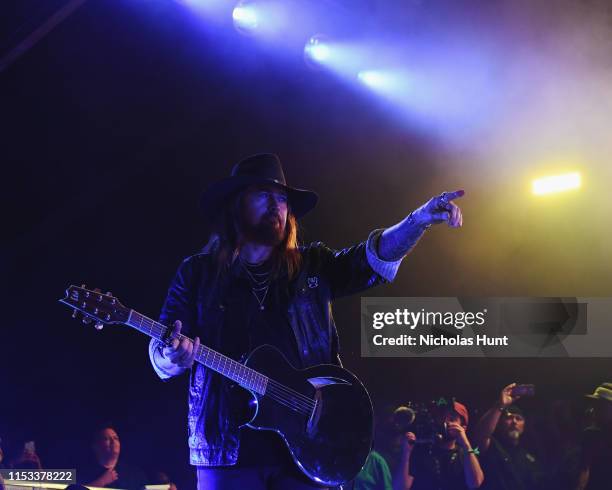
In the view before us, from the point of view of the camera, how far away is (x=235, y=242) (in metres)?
2.46

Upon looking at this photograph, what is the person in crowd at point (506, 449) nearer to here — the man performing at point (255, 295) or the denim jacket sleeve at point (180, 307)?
the man performing at point (255, 295)

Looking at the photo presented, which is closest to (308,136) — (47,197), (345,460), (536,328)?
(47,197)

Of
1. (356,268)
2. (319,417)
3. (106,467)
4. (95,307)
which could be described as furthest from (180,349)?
(106,467)

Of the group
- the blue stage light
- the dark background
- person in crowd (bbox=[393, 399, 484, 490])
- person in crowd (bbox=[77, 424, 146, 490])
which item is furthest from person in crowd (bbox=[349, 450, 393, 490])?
the blue stage light

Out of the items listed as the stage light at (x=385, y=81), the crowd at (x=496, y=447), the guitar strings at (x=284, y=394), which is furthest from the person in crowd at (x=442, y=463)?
the guitar strings at (x=284, y=394)

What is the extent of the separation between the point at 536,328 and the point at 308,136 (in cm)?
285

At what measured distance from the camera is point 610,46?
593cm

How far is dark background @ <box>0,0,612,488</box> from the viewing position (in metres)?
5.00

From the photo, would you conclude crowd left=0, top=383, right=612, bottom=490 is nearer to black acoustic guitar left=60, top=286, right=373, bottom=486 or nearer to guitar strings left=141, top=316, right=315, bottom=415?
black acoustic guitar left=60, top=286, right=373, bottom=486

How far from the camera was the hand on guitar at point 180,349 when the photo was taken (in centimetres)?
203

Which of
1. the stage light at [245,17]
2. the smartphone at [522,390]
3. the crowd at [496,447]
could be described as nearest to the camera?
the stage light at [245,17]

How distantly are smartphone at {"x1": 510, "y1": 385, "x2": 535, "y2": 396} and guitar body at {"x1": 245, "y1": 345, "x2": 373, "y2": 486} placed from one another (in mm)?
4484

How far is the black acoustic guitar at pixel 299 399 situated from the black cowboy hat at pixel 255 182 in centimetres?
60

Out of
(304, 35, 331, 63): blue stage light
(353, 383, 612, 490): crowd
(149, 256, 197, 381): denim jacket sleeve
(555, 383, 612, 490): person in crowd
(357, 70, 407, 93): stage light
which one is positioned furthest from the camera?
(357, 70, 407, 93): stage light
